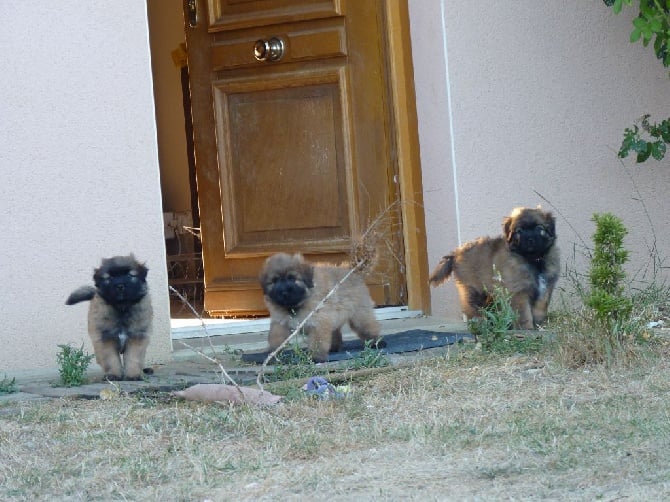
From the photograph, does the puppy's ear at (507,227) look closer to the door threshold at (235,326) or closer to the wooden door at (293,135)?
the wooden door at (293,135)

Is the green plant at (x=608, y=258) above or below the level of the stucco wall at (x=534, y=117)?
below

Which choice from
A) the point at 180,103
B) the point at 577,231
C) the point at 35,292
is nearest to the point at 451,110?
the point at 577,231

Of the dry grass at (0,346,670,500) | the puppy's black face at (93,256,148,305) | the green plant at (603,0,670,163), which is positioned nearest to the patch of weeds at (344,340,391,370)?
the dry grass at (0,346,670,500)

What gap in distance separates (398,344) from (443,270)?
2.50ft

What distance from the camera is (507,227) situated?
22.3 feet

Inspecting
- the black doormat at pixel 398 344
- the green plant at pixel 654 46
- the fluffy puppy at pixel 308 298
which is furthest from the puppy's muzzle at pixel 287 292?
the green plant at pixel 654 46

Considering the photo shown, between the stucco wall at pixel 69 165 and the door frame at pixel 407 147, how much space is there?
1739 mm

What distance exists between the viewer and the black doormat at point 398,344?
243 inches

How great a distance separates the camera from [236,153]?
7898mm

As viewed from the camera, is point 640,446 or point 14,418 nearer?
point 640,446

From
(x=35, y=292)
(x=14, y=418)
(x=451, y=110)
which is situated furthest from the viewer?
(x=451, y=110)

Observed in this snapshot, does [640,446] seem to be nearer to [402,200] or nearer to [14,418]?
[14,418]

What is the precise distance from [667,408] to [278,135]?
3.88 metres

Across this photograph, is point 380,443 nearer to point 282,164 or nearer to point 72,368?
point 72,368
